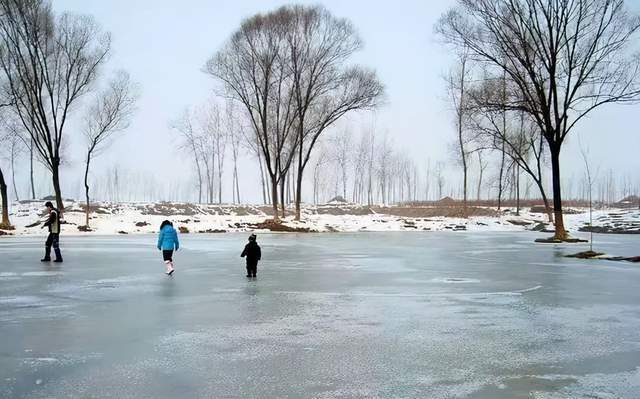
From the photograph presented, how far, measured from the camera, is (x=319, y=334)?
687cm

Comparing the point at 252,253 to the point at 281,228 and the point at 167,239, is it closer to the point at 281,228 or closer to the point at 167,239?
the point at 167,239

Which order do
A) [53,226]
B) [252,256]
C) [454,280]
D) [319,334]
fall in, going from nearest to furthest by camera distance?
[319,334] < [454,280] < [252,256] < [53,226]

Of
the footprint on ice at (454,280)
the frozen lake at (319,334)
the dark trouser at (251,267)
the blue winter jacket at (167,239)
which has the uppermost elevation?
the blue winter jacket at (167,239)

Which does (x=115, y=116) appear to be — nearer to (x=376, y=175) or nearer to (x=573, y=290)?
(x=573, y=290)

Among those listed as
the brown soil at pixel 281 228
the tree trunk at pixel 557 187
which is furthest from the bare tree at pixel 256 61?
the tree trunk at pixel 557 187

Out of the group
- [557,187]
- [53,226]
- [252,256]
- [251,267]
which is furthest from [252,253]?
[557,187]

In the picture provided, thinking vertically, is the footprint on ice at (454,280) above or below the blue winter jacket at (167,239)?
below

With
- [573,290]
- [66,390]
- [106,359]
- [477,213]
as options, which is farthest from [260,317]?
[477,213]

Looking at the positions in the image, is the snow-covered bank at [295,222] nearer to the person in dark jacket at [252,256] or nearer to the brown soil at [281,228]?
the brown soil at [281,228]

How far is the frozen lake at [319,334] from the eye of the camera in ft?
15.9

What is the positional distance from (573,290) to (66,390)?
9.53 m

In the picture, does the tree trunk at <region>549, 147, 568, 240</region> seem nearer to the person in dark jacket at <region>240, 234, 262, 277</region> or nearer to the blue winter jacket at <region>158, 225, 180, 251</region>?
the person in dark jacket at <region>240, 234, 262, 277</region>

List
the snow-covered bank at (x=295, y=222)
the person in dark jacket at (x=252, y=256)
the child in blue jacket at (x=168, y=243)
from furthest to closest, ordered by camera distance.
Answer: the snow-covered bank at (x=295, y=222) → the child in blue jacket at (x=168, y=243) → the person in dark jacket at (x=252, y=256)

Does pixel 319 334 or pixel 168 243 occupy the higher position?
pixel 168 243
